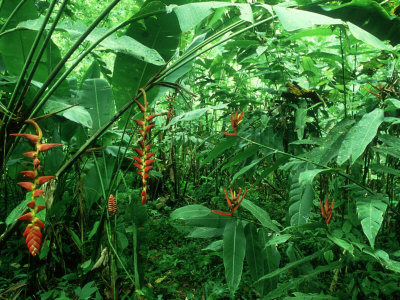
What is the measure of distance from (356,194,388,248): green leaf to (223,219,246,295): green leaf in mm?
368

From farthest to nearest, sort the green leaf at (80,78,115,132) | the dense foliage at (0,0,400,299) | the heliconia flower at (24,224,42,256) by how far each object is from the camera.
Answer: the green leaf at (80,78,115,132) → the dense foliage at (0,0,400,299) → the heliconia flower at (24,224,42,256)

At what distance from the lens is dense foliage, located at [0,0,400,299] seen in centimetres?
92

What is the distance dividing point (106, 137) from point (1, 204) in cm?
109

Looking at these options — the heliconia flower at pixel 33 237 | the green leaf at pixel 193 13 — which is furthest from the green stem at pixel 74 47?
the heliconia flower at pixel 33 237

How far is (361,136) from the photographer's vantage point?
80 cm

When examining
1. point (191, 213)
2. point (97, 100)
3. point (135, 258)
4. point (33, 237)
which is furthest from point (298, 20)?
point (97, 100)

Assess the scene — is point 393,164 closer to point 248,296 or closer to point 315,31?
point 315,31

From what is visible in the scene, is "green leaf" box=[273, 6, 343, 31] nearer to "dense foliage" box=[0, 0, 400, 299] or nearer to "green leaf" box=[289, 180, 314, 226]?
"dense foliage" box=[0, 0, 400, 299]

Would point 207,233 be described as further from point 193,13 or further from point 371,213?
point 193,13

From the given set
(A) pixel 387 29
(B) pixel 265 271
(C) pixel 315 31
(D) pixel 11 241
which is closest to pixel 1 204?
(D) pixel 11 241

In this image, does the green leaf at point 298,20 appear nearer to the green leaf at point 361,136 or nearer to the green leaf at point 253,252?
the green leaf at point 361,136

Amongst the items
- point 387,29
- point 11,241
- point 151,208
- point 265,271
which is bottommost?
point 151,208

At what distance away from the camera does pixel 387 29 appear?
109 centimetres

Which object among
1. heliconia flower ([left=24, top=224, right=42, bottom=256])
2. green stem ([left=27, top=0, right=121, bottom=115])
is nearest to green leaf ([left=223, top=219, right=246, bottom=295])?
heliconia flower ([left=24, top=224, right=42, bottom=256])
